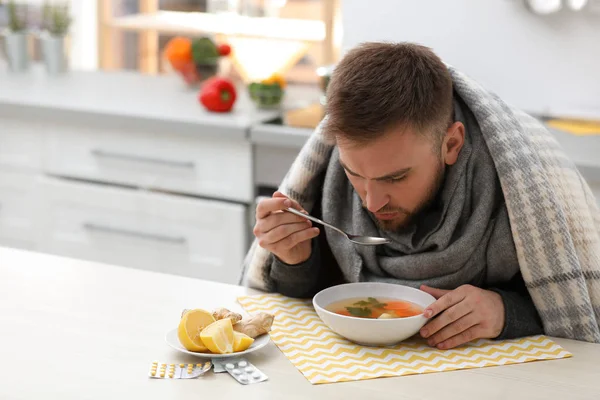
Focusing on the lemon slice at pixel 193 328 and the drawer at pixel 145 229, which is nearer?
the lemon slice at pixel 193 328

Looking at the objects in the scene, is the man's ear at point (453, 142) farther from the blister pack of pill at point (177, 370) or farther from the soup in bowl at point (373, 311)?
the blister pack of pill at point (177, 370)

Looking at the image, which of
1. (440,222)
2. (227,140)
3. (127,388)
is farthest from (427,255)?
(227,140)

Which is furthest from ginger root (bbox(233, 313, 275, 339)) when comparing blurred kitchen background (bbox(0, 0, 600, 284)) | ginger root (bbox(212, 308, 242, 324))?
blurred kitchen background (bbox(0, 0, 600, 284))

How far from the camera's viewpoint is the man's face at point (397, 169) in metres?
1.37

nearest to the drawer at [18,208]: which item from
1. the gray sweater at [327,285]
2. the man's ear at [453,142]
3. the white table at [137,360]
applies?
the white table at [137,360]

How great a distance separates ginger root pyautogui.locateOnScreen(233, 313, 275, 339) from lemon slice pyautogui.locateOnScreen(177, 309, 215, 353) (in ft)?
0.15

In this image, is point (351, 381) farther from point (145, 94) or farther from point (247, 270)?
point (145, 94)

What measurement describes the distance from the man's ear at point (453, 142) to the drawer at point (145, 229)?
1225 millimetres

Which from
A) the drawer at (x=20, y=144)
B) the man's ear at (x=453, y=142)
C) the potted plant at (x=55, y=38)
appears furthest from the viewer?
the potted plant at (x=55, y=38)

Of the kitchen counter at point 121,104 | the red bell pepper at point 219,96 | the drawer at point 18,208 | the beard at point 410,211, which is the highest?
the beard at point 410,211

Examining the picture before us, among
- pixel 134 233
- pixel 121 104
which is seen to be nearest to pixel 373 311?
pixel 134 233

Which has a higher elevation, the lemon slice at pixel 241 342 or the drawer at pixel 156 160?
the lemon slice at pixel 241 342

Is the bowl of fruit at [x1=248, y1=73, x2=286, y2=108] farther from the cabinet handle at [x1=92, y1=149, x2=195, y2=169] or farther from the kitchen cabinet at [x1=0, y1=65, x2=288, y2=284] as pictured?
the cabinet handle at [x1=92, y1=149, x2=195, y2=169]

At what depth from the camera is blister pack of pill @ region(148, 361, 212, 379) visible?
3.86 ft
